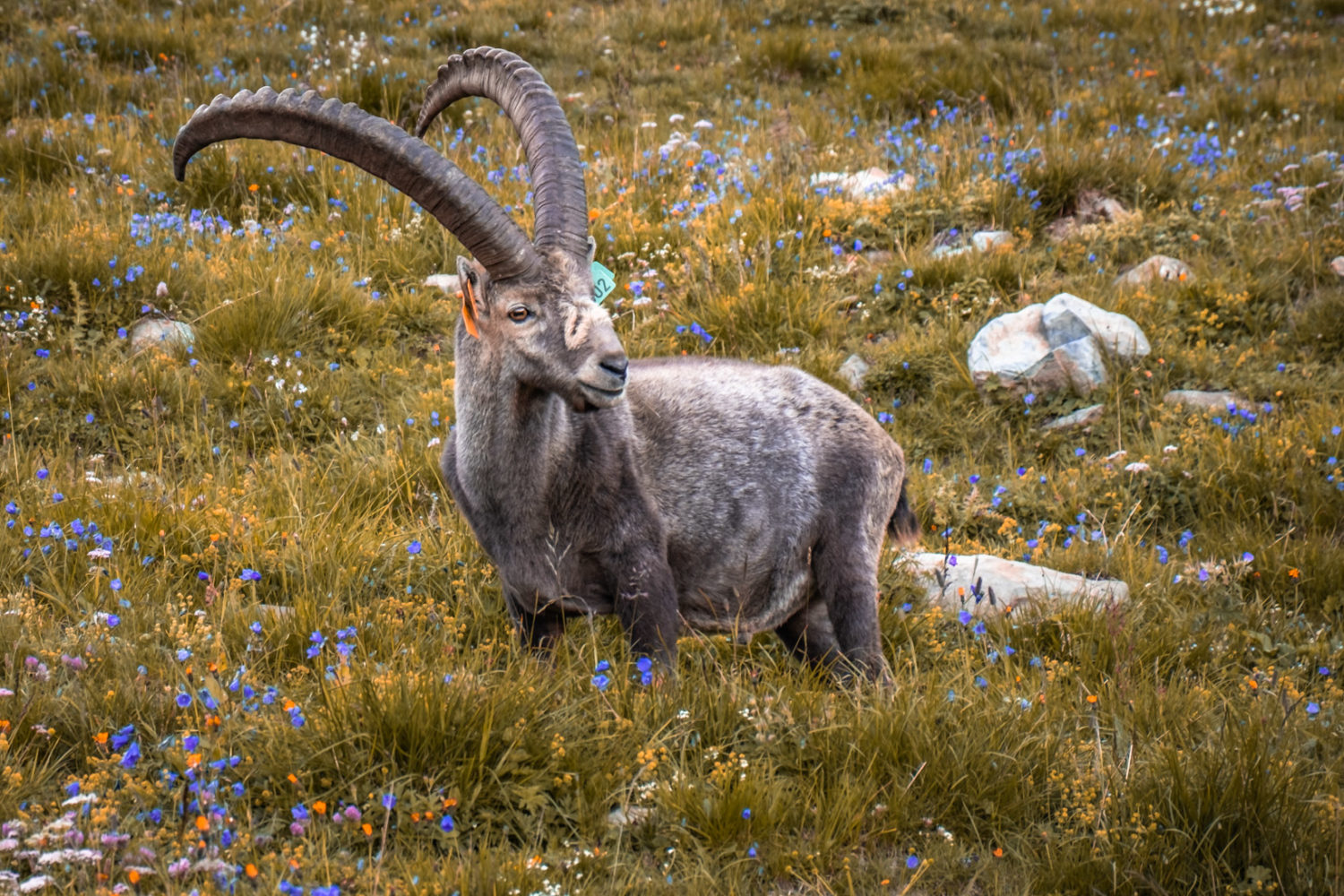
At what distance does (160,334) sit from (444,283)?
1.89 m

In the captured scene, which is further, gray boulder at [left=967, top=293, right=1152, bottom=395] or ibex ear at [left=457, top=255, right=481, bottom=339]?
gray boulder at [left=967, top=293, right=1152, bottom=395]

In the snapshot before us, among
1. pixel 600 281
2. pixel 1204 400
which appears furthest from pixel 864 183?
pixel 600 281

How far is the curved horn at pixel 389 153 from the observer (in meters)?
4.07

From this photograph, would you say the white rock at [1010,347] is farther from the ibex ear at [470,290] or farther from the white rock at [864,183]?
the ibex ear at [470,290]

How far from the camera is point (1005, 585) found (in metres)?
5.46

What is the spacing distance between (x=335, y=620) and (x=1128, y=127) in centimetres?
913

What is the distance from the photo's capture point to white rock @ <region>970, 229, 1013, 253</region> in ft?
27.5

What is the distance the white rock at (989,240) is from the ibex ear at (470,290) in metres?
5.05

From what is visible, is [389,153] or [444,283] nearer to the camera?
[389,153]

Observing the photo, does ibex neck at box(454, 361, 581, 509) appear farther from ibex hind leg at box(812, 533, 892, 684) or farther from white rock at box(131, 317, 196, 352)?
white rock at box(131, 317, 196, 352)

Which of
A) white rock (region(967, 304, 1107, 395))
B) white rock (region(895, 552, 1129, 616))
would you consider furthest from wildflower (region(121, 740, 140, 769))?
white rock (region(967, 304, 1107, 395))

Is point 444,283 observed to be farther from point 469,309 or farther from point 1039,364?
point 1039,364

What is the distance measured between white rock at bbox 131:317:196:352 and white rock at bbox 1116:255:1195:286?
21.3 ft

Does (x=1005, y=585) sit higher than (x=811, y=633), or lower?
higher
